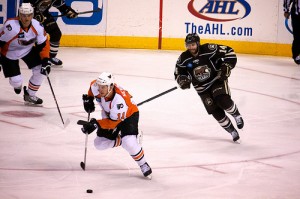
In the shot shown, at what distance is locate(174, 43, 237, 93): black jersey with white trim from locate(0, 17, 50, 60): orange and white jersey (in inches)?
64.7

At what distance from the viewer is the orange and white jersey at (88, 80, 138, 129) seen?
551cm

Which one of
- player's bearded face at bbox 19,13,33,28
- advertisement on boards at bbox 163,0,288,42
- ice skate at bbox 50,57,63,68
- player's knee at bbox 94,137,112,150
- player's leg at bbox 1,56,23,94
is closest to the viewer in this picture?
player's knee at bbox 94,137,112,150

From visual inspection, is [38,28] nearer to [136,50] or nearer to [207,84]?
[207,84]

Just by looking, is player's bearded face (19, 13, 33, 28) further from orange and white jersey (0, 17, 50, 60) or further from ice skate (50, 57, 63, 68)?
ice skate (50, 57, 63, 68)

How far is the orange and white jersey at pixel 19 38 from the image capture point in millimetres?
7566

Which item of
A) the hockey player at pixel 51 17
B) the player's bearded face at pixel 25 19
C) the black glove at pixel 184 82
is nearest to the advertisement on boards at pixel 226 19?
the hockey player at pixel 51 17

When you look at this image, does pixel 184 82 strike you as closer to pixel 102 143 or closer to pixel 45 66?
pixel 102 143

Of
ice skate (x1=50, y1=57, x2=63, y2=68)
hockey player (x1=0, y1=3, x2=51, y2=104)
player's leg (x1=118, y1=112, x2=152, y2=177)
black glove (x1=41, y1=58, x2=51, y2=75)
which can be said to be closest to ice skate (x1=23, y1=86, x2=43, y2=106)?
hockey player (x1=0, y1=3, x2=51, y2=104)

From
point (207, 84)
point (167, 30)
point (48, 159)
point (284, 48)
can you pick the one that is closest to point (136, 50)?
point (167, 30)

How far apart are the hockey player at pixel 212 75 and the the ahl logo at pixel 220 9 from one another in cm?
472

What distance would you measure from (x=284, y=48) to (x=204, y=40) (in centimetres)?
120

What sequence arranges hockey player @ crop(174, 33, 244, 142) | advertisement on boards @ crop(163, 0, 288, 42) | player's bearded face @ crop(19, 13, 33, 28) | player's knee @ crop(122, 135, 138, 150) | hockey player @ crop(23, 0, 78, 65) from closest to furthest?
player's knee @ crop(122, 135, 138, 150), hockey player @ crop(174, 33, 244, 142), player's bearded face @ crop(19, 13, 33, 28), hockey player @ crop(23, 0, 78, 65), advertisement on boards @ crop(163, 0, 288, 42)

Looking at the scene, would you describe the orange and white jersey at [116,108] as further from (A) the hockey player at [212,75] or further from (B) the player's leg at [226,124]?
(B) the player's leg at [226,124]

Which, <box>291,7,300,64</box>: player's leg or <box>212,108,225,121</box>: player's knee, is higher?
<box>212,108,225,121</box>: player's knee
